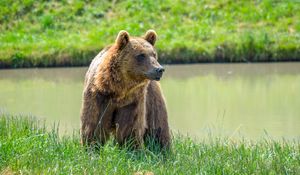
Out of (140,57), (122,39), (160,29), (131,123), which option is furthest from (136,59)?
(160,29)

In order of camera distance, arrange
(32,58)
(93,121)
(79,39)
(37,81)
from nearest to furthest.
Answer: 1. (93,121)
2. (37,81)
3. (32,58)
4. (79,39)

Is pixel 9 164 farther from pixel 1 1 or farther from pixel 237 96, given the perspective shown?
pixel 1 1

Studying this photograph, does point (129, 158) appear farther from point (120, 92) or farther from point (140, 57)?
point (140, 57)

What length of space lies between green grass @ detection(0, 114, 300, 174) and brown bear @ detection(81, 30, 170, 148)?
0.63 ft

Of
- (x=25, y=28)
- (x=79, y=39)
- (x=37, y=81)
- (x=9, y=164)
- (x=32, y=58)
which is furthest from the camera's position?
(x=25, y=28)

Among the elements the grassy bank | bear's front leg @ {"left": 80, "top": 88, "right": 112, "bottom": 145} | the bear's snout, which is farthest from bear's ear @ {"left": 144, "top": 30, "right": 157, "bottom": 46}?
the grassy bank

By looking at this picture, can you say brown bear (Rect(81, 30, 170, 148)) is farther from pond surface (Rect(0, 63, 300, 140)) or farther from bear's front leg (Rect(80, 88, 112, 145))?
pond surface (Rect(0, 63, 300, 140))

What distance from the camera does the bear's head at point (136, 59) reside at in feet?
27.4

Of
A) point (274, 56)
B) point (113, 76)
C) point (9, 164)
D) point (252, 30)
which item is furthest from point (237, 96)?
point (9, 164)

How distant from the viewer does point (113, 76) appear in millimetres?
8461

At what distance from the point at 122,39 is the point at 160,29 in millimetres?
13881

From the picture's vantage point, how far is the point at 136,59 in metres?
8.52

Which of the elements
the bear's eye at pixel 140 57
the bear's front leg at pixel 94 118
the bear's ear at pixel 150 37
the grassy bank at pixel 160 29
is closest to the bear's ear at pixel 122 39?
the bear's eye at pixel 140 57

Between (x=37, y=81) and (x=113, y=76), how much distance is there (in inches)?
384
